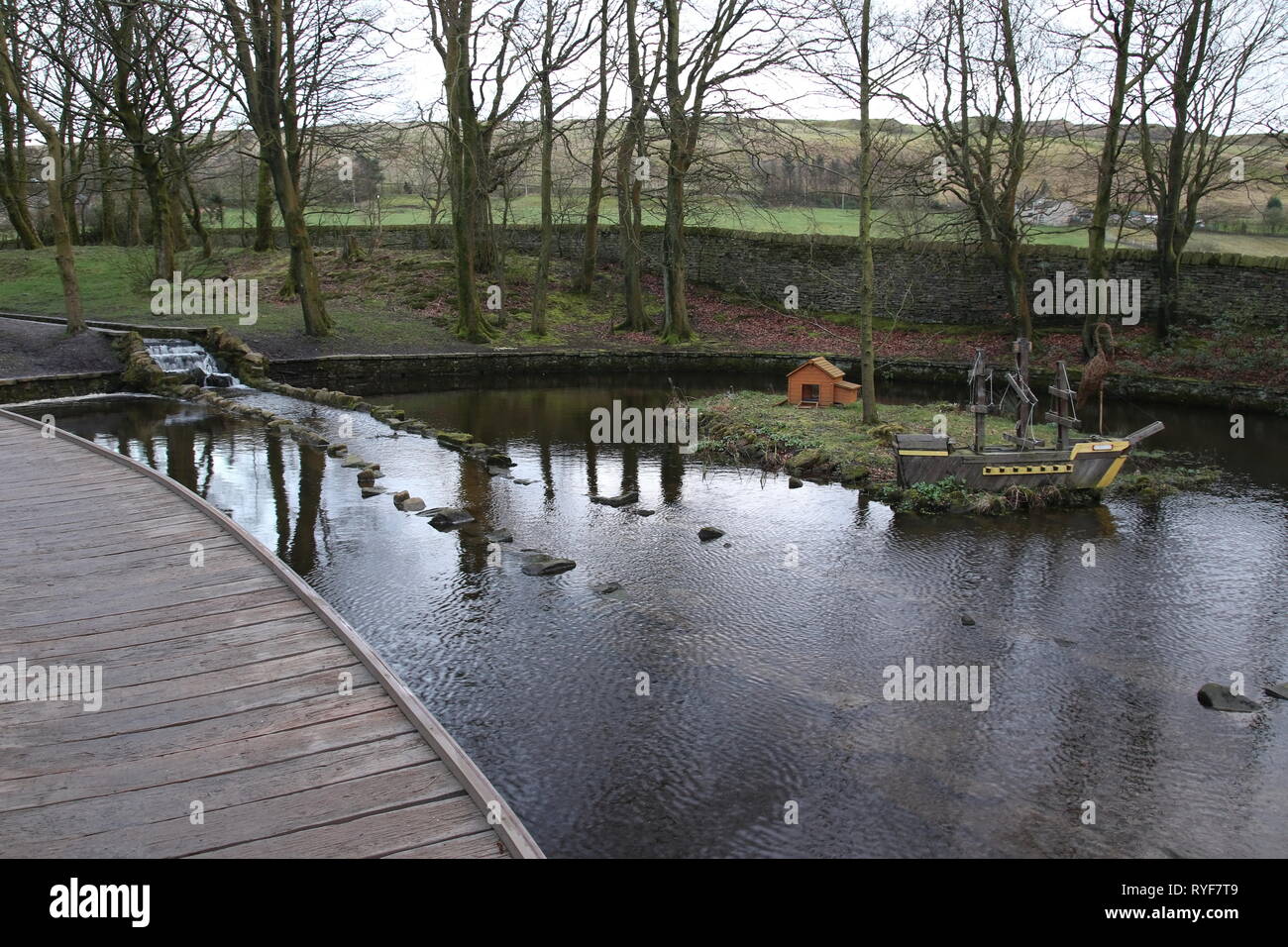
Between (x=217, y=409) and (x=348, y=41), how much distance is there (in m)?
11.9

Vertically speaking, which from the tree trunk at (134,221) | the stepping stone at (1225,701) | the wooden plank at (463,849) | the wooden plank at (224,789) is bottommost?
the stepping stone at (1225,701)

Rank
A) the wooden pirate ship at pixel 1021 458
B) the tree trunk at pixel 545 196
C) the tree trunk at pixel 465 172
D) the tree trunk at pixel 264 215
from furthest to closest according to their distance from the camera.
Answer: the tree trunk at pixel 264 215 < the tree trunk at pixel 545 196 < the tree trunk at pixel 465 172 < the wooden pirate ship at pixel 1021 458

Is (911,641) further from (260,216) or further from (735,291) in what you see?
(260,216)

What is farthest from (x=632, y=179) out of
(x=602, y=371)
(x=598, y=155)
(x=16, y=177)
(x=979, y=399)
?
(x=16, y=177)

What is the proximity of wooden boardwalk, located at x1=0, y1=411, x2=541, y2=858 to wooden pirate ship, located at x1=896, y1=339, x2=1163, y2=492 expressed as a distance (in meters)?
9.29

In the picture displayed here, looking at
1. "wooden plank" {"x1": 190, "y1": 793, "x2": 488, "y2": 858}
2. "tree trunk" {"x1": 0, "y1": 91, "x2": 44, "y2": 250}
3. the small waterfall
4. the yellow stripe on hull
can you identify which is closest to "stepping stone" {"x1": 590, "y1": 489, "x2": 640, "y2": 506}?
the yellow stripe on hull

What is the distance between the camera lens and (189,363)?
920 inches

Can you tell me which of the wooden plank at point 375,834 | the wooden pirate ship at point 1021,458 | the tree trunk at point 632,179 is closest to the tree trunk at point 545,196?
the tree trunk at point 632,179

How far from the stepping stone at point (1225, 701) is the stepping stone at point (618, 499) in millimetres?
7900

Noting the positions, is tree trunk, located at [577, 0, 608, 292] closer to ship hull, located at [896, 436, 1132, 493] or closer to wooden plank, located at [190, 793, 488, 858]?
ship hull, located at [896, 436, 1132, 493]

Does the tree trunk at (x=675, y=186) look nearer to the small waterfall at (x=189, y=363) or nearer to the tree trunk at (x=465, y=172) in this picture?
the tree trunk at (x=465, y=172)

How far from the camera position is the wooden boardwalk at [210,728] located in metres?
4.46

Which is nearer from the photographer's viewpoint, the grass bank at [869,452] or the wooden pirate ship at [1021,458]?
the wooden pirate ship at [1021,458]
